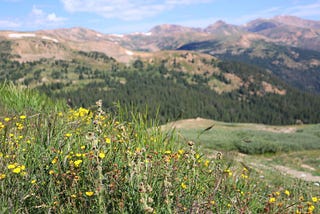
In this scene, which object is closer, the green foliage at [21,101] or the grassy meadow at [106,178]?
the grassy meadow at [106,178]

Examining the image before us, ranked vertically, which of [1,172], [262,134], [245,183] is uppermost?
[1,172]

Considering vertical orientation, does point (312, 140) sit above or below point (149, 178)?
below

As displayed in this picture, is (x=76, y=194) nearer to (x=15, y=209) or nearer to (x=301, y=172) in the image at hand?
(x=15, y=209)

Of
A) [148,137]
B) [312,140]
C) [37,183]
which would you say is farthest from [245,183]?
[312,140]

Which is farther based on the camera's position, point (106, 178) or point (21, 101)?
point (21, 101)

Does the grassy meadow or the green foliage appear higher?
the green foliage

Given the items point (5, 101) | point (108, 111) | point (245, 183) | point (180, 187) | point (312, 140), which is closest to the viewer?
point (180, 187)

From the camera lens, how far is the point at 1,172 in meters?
3.72

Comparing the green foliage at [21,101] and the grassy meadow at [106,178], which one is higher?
the green foliage at [21,101]

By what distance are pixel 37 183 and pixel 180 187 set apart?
5.75 ft

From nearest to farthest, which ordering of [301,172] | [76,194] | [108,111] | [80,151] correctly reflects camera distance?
[76,194]
[80,151]
[108,111]
[301,172]

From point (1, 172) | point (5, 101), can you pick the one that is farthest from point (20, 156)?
point (5, 101)

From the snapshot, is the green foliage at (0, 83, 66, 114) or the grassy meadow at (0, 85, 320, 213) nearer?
the grassy meadow at (0, 85, 320, 213)

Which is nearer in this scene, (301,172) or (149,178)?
(149,178)
